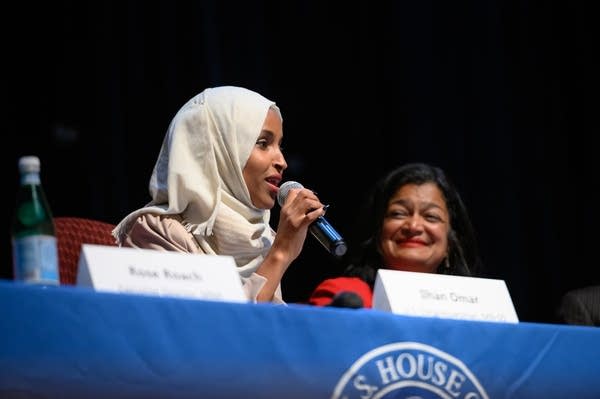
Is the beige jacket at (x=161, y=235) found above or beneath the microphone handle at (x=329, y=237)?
beneath

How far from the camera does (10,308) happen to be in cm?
130

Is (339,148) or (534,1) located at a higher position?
(534,1)

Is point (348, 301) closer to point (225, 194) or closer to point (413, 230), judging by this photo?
point (225, 194)

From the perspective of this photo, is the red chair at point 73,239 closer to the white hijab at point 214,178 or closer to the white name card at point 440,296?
the white hijab at point 214,178

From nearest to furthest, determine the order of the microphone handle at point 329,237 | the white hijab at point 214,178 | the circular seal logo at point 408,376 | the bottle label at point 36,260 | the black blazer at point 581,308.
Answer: the bottle label at point 36,260 < the circular seal logo at point 408,376 < the microphone handle at point 329,237 < the white hijab at point 214,178 < the black blazer at point 581,308

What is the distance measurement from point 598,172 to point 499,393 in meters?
2.35

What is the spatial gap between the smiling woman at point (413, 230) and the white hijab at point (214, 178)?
28 cm

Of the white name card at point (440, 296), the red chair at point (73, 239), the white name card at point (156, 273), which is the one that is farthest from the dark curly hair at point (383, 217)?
the white name card at point (156, 273)

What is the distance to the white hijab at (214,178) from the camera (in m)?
2.36

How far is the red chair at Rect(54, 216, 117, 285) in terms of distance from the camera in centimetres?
240

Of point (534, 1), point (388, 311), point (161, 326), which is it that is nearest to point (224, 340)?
point (161, 326)

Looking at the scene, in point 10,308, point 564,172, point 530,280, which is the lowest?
point 530,280

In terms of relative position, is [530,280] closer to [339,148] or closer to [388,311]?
[339,148]

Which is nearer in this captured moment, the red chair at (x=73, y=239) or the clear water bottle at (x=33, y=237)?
the clear water bottle at (x=33, y=237)
